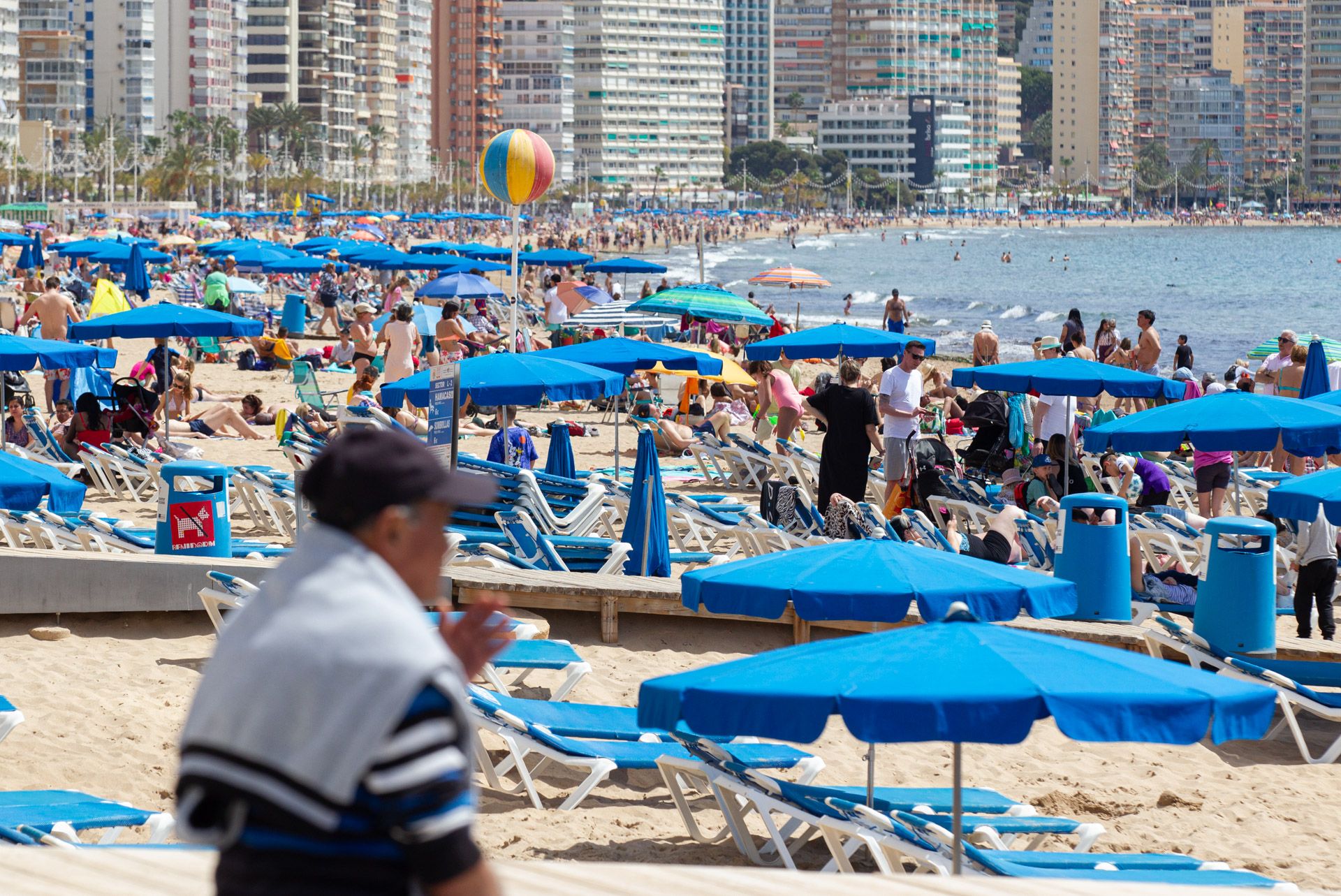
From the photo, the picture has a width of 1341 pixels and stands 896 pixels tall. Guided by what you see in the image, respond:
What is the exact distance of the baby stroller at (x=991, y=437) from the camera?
481 inches

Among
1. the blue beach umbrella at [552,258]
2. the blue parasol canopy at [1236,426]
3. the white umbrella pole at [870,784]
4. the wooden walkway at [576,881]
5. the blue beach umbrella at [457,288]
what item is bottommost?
the white umbrella pole at [870,784]

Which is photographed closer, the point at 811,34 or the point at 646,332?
the point at 646,332

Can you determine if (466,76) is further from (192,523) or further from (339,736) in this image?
(339,736)

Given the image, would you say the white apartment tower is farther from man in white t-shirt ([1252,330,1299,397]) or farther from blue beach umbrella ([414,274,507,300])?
man in white t-shirt ([1252,330,1299,397])

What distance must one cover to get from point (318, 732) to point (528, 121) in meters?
148

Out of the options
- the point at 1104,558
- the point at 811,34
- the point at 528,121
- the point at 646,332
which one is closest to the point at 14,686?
the point at 1104,558

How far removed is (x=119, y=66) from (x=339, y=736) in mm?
131862

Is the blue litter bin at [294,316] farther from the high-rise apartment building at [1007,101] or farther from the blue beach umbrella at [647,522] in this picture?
the high-rise apartment building at [1007,101]

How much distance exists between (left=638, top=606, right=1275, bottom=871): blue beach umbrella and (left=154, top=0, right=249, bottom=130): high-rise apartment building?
409 ft

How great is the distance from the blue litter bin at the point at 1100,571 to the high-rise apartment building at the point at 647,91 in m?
145

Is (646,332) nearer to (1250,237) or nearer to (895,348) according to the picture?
(895,348)

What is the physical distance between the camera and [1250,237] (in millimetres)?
147125

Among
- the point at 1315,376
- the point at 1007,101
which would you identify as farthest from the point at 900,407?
the point at 1007,101

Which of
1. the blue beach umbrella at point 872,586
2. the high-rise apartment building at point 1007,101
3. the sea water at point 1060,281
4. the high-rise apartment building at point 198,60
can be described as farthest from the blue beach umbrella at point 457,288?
the high-rise apartment building at point 1007,101
